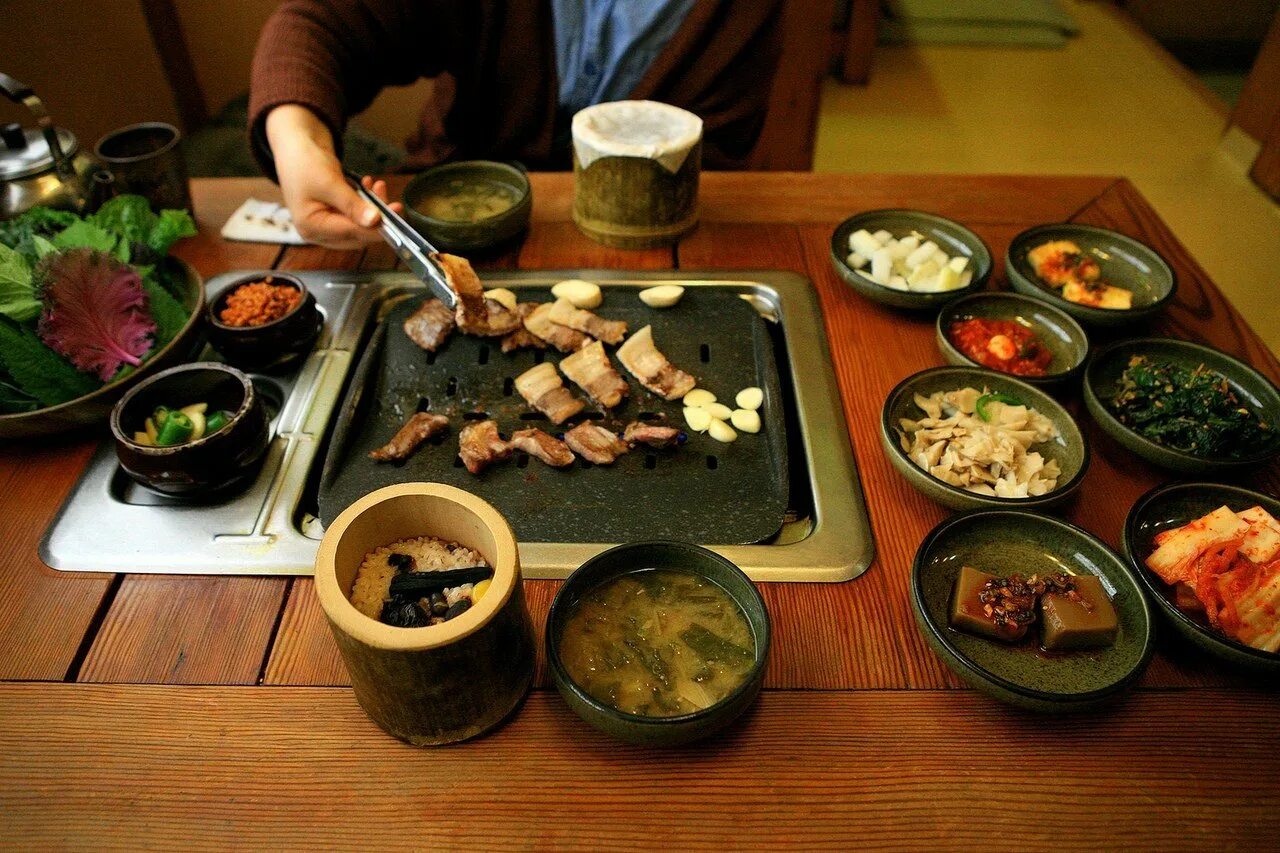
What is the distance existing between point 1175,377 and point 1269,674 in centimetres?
64

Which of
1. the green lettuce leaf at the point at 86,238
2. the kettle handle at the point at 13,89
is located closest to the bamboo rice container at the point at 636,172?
the green lettuce leaf at the point at 86,238

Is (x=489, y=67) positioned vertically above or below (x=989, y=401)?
above

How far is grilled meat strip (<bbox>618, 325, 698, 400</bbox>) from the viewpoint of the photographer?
171cm

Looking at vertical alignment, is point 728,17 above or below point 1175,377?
above

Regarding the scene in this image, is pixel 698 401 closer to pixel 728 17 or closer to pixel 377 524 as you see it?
pixel 377 524

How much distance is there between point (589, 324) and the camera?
1.83m

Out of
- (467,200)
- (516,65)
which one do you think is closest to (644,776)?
(467,200)

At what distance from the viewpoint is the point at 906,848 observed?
106cm

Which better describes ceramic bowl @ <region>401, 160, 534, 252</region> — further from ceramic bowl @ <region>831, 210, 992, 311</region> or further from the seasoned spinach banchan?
the seasoned spinach banchan

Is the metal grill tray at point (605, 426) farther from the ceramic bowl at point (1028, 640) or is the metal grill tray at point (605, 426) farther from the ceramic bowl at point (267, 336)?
the ceramic bowl at point (1028, 640)

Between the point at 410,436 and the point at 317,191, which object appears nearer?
the point at 410,436

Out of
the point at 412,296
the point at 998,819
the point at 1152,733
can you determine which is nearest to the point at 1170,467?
the point at 1152,733

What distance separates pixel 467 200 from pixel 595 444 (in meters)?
0.94

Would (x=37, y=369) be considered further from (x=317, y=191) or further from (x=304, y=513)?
(x=317, y=191)
